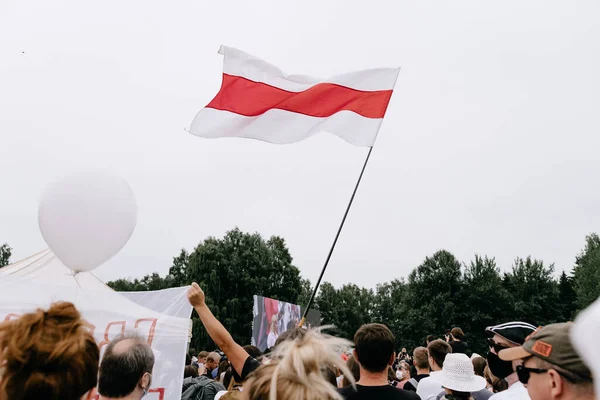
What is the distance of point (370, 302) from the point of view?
72062mm

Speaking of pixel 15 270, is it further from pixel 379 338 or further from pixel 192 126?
pixel 379 338

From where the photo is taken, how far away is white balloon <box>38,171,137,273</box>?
14.2ft

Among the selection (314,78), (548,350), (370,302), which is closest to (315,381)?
(548,350)

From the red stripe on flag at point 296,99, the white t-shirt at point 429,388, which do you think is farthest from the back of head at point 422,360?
the red stripe on flag at point 296,99

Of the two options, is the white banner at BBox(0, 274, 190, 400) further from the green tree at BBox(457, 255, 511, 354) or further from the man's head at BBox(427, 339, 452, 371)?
the green tree at BBox(457, 255, 511, 354)

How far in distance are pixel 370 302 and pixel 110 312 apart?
6853 centimetres

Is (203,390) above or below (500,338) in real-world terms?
below

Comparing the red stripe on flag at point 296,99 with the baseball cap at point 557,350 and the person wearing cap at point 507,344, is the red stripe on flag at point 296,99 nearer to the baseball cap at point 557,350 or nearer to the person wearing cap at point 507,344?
the person wearing cap at point 507,344

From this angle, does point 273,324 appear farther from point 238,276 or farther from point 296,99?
point 238,276

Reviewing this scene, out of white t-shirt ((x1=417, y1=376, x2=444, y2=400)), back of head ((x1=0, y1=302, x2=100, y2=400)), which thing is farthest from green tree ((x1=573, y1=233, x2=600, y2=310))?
back of head ((x1=0, y1=302, x2=100, y2=400))

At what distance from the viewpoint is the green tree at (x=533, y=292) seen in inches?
1975

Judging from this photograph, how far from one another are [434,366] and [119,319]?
3677 millimetres

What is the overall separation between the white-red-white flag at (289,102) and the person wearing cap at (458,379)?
10.3 ft

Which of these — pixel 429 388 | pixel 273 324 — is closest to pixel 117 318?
pixel 429 388
